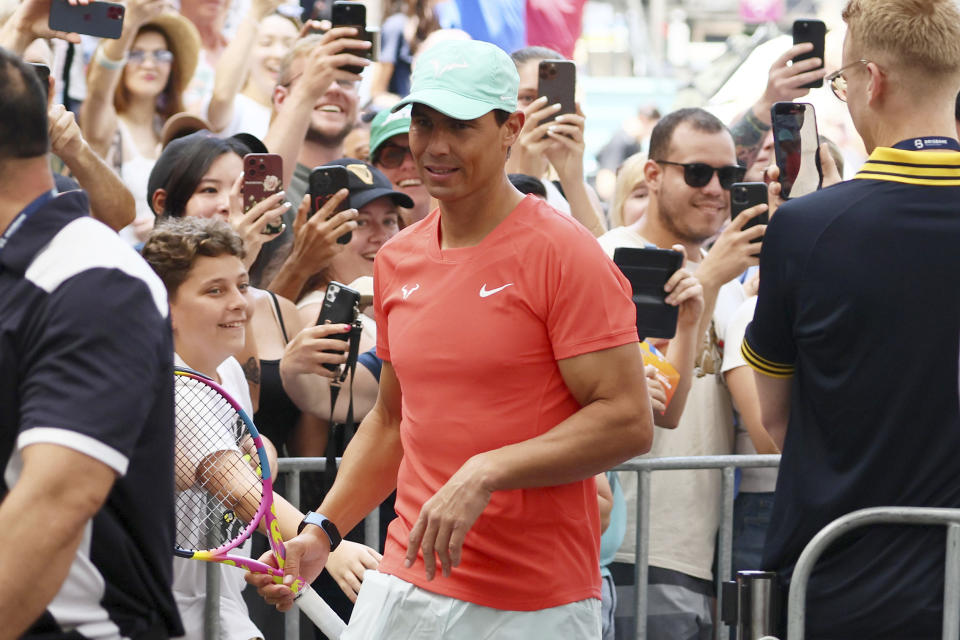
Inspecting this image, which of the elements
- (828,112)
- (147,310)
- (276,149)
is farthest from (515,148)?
(828,112)

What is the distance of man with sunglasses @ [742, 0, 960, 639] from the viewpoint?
3.02 meters

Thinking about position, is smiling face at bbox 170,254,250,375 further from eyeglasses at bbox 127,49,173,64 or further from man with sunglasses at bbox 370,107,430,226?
eyeglasses at bbox 127,49,173,64

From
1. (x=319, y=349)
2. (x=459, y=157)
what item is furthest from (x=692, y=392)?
(x=459, y=157)

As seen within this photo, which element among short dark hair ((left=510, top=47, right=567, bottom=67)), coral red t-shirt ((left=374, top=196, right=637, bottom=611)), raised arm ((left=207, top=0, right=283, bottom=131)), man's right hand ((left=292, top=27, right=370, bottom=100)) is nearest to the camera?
coral red t-shirt ((left=374, top=196, right=637, bottom=611))

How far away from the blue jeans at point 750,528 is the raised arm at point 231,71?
3268mm

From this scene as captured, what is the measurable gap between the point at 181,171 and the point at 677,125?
1.98m

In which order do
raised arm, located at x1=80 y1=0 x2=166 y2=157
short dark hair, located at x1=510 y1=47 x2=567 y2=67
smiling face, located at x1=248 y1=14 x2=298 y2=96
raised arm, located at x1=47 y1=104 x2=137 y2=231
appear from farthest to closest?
1. smiling face, located at x1=248 y1=14 x2=298 y2=96
2. short dark hair, located at x1=510 y1=47 x2=567 y2=67
3. raised arm, located at x1=80 y1=0 x2=166 y2=157
4. raised arm, located at x1=47 y1=104 x2=137 y2=231

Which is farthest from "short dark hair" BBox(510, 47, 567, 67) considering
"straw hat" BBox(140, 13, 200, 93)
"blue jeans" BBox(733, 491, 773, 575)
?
"blue jeans" BBox(733, 491, 773, 575)

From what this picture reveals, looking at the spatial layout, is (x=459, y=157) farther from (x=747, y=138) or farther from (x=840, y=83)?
(x=747, y=138)

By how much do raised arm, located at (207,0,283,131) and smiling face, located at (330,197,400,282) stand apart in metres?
2.02

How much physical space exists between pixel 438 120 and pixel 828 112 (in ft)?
26.0

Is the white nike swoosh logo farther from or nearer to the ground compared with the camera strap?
farther from the ground

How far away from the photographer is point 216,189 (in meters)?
5.01

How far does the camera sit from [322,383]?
434 centimetres
